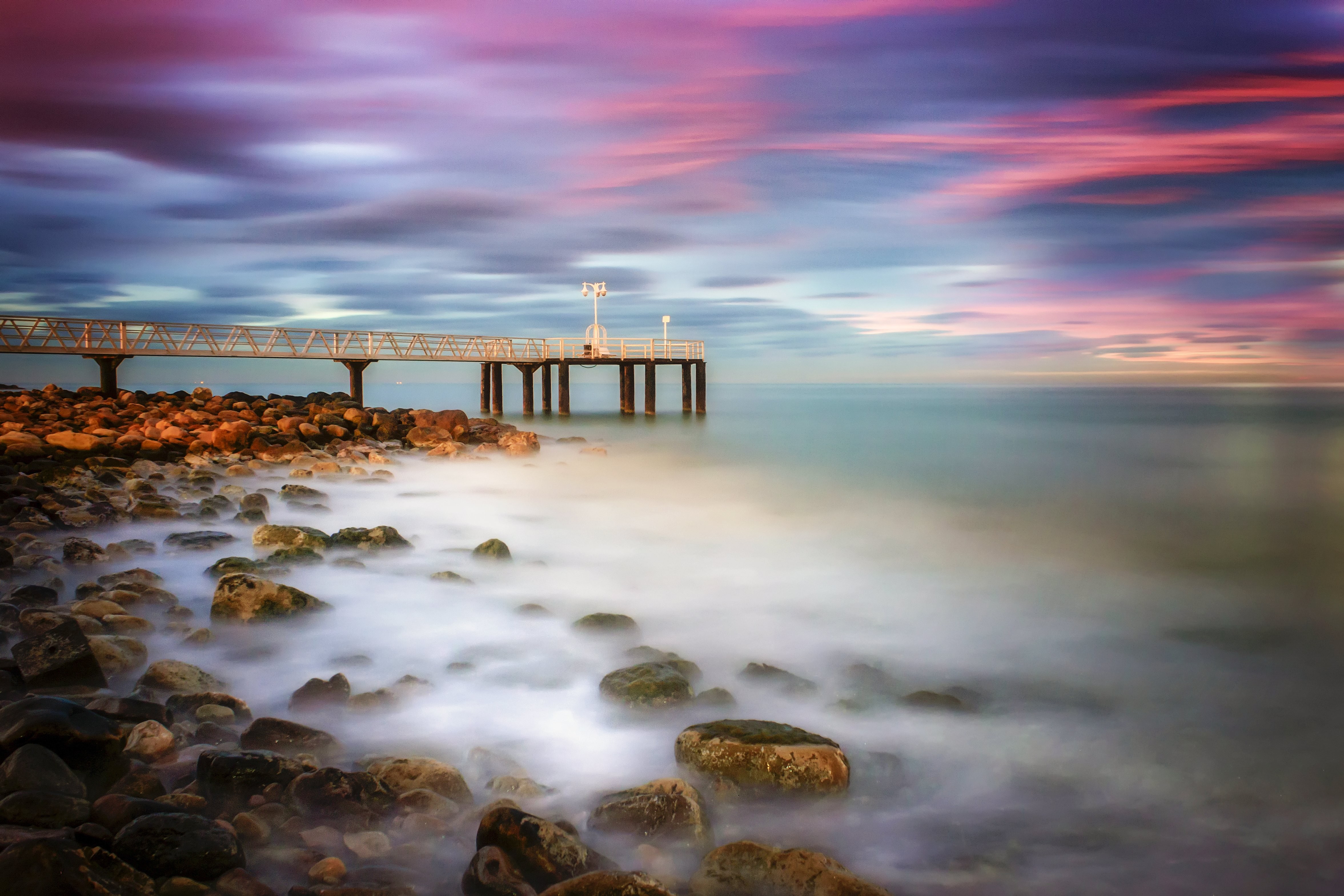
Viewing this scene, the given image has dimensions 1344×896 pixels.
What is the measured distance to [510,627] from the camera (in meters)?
7.03

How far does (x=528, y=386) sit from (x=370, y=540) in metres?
27.5

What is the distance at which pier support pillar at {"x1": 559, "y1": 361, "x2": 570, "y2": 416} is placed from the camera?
115ft

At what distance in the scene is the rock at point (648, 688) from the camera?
5.32 metres

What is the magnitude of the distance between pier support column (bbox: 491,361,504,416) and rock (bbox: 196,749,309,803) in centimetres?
3297

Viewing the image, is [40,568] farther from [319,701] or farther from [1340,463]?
[1340,463]

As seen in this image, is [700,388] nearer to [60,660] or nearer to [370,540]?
[370,540]

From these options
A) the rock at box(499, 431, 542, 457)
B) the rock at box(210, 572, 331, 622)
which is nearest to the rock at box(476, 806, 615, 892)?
the rock at box(210, 572, 331, 622)

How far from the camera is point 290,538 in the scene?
28.9 ft

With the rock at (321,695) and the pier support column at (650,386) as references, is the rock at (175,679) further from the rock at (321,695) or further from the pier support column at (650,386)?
the pier support column at (650,386)

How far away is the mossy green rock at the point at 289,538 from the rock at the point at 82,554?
1.38 meters

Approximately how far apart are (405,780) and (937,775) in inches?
109

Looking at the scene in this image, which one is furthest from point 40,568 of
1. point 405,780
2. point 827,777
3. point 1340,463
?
point 1340,463

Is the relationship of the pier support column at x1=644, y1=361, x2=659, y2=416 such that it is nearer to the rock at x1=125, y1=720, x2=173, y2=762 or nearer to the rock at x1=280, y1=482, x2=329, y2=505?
the rock at x1=280, y1=482, x2=329, y2=505

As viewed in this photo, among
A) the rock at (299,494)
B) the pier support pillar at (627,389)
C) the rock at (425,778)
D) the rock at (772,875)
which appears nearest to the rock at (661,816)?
the rock at (772,875)
